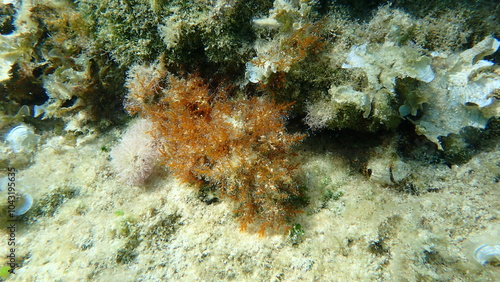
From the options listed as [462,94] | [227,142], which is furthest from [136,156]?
[462,94]

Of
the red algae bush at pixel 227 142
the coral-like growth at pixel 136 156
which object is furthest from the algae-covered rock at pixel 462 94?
the coral-like growth at pixel 136 156

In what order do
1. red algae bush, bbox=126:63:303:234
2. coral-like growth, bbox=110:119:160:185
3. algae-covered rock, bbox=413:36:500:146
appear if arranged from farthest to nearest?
coral-like growth, bbox=110:119:160:185 < red algae bush, bbox=126:63:303:234 < algae-covered rock, bbox=413:36:500:146

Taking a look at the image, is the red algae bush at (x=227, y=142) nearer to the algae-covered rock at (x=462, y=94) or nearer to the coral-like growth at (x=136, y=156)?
the coral-like growth at (x=136, y=156)

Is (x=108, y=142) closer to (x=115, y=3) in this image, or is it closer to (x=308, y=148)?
(x=115, y=3)

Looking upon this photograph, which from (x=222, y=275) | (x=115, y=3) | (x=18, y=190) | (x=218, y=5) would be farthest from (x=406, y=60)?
(x=18, y=190)

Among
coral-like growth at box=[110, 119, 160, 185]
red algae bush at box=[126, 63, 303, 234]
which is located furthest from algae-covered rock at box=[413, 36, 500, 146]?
coral-like growth at box=[110, 119, 160, 185]

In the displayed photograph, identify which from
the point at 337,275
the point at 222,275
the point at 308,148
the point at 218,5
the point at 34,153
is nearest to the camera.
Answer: the point at 337,275

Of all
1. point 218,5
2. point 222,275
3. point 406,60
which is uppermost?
point 218,5

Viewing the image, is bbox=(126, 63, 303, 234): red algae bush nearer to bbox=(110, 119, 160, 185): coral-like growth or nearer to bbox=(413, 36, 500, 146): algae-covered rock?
bbox=(110, 119, 160, 185): coral-like growth
